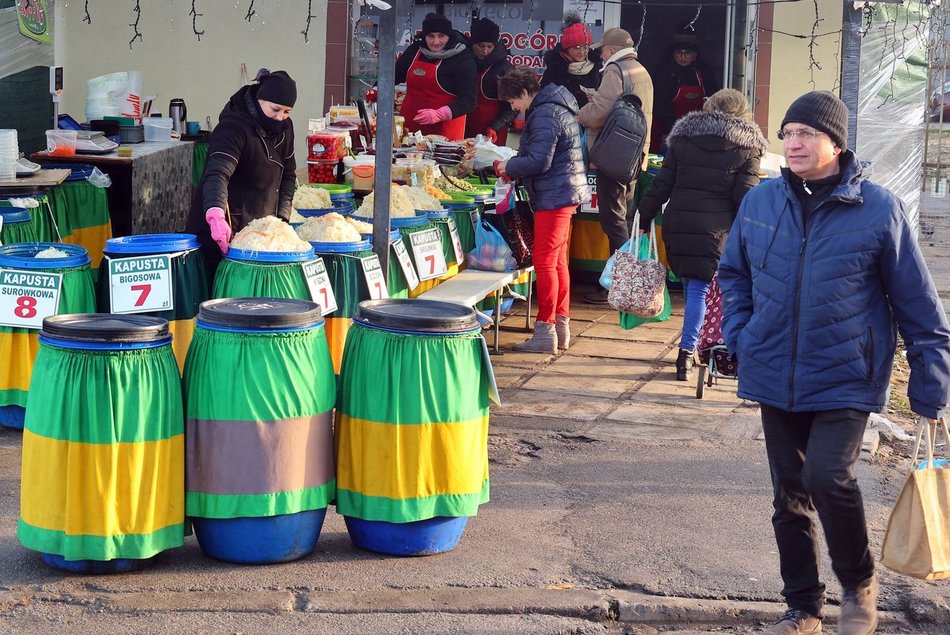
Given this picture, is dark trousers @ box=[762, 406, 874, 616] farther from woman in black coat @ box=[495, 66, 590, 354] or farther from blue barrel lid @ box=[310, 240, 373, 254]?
woman in black coat @ box=[495, 66, 590, 354]

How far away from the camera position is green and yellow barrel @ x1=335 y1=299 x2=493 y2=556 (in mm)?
5023

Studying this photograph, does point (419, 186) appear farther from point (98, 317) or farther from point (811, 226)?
point (811, 226)

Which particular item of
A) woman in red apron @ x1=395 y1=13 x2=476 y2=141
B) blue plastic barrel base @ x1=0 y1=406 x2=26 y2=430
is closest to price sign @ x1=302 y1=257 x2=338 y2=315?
blue plastic barrel base @ x1=0 y1=406 x2=26 y2=430

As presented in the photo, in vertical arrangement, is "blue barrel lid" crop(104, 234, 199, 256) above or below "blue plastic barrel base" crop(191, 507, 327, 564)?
above

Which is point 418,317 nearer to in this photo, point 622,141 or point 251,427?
point 251,427

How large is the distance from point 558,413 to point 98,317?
341cm

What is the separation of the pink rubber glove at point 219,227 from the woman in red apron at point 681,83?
319 inches

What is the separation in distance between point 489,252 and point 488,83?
3.80 metres

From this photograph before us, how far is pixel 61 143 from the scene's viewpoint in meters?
9.48

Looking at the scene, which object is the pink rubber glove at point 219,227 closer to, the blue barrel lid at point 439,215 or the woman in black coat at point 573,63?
the blue barrel lid at point 439,215

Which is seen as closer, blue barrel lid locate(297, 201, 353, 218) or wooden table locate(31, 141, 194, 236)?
blue barrel lid locate(297, 201, 353, 218)

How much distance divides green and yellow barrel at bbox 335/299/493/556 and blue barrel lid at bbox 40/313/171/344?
78 centimetres

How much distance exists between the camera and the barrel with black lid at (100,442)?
4.65m

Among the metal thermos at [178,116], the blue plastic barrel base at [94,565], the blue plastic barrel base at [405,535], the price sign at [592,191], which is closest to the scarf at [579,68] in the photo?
the price sign at [592,191]
